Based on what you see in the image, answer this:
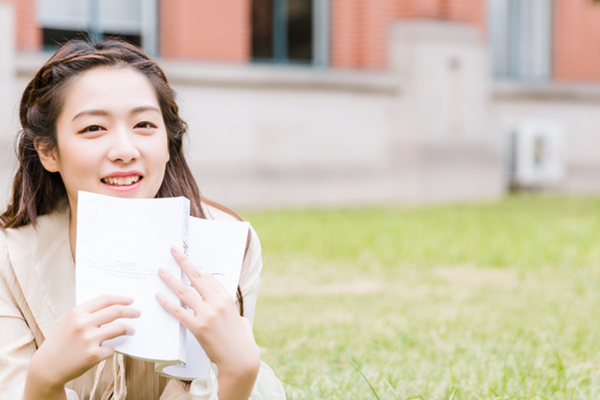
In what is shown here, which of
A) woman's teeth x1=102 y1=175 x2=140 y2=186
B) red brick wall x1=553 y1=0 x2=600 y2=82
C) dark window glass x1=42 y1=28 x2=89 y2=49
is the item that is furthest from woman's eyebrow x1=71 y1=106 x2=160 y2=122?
red brick wall x1=553 y1=0 x2=600 y2=82

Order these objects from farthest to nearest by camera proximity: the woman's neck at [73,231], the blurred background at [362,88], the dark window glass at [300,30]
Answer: the dark window glass at [300,30], the blurred background at [362,88], the woman's neck at [73,231]

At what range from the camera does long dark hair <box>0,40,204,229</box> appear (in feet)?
6.77

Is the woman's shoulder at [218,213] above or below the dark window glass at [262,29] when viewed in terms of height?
below

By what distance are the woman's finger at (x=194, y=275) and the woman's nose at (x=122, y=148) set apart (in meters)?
0.28

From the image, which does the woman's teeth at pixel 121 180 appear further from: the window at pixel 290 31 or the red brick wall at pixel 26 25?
the window at pixel 290 31

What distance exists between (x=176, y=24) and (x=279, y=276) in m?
5.82

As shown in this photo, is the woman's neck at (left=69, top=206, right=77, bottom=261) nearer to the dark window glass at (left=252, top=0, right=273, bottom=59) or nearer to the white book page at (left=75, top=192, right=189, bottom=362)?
the white book page at (left=75, top=192, right=189, bottom=362)

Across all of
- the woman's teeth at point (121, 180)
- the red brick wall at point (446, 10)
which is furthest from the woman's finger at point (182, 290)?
the red brick wall at point (446, 10)

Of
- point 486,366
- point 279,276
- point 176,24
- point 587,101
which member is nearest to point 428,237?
point 279,276

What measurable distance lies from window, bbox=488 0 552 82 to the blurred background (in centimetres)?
2

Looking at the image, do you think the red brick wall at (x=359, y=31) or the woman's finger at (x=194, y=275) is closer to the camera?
the woman's finger at (x=194, y=275)

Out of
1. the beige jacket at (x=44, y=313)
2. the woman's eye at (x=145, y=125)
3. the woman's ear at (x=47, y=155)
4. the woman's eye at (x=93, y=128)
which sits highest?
the woman's eye at (x=145, y=125)

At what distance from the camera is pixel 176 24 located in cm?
1080

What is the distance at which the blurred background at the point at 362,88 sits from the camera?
10.8m
